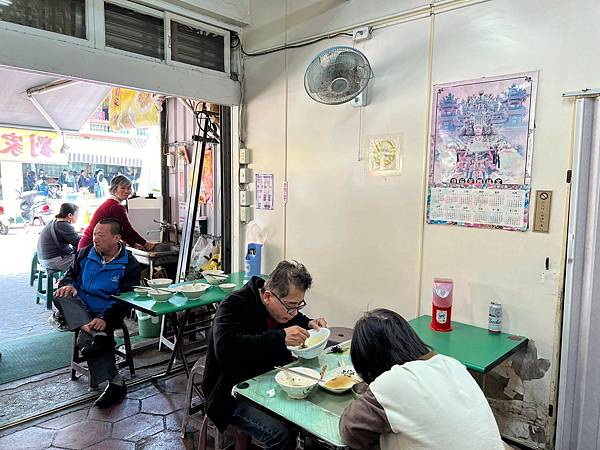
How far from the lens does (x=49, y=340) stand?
173 inches

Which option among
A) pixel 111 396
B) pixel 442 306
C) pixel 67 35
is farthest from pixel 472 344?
pixel 67 35

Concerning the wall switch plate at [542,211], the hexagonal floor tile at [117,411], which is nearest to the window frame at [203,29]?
the hexagonal floor tile at [117,411]

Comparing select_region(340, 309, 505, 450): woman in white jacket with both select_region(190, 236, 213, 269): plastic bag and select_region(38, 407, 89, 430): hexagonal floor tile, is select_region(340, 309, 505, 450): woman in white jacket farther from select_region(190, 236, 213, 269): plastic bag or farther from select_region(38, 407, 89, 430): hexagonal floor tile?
select_region(190, 236, 213, 269): plastic bag

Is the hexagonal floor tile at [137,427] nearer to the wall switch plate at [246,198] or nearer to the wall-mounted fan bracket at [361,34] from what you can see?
the wall switch plate at [246,198]

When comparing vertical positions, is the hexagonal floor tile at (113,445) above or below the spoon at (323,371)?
below

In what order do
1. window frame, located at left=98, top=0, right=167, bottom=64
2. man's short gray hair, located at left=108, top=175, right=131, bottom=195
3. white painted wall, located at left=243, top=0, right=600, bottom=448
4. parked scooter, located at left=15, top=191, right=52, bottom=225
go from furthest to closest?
1. parked scooter, located at left=15, top=191, right=52, bottom=225
2. man's short gray hair, located at left=108, top=175, right=131, bottom=195
3. window frame, located at left=98, top=0, right=167, bottom=64
4. white painted wall, located at left=243, top=0, right=600, bottom=448

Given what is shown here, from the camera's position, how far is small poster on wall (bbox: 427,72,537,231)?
8.43 ft

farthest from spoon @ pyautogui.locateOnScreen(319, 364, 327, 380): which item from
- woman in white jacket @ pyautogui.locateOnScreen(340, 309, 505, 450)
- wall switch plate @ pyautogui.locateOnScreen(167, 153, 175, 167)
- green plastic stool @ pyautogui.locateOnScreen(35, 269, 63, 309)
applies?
green plastic stool @ pyautogui.locateOnScreen(35, 269, 63, 309)

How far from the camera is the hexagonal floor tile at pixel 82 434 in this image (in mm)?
2680

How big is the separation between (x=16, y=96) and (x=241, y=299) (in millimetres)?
5526

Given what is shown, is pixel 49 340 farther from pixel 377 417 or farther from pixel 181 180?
pixel 377 417

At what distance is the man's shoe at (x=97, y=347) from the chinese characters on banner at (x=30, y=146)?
21.5 feet

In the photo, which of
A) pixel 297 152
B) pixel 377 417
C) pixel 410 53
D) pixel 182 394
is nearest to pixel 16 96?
pixel 297 152

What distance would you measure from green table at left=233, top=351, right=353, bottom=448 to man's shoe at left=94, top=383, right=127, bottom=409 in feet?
5.96
